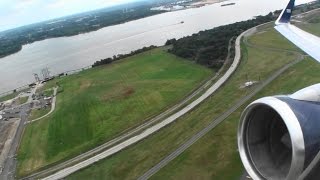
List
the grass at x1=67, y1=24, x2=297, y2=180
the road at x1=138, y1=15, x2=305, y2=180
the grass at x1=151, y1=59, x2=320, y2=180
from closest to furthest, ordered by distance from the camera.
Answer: the grass at x1=151, y1=59, x2=320, y2=180 → the grass at x1=67, y1=24, x2=297, y2=180 → the road at x1=138, y1=15, x2=305, y2=180

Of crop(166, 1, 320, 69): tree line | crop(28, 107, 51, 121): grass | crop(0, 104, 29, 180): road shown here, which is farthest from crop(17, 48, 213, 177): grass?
crop(166, 1, 320, 69): tree line

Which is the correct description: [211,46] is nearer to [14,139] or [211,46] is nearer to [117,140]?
[117,140]

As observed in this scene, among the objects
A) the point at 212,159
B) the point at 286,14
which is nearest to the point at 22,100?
the point at 212,159

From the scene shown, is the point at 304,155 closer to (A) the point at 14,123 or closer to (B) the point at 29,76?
(A) the point at 14,123

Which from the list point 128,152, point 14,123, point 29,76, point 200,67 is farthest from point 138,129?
point 29,76

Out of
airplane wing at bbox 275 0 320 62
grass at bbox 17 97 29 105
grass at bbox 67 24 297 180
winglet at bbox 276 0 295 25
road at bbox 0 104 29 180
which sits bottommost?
grass at bbox 17 97 29 105

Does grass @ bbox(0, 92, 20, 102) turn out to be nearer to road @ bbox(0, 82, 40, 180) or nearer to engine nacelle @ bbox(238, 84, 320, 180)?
road @ bbox(0, 82, 40, 180)

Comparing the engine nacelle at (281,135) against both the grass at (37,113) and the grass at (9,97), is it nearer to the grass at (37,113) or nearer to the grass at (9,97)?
the grass at (37,113)
